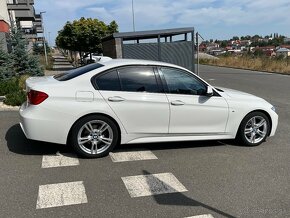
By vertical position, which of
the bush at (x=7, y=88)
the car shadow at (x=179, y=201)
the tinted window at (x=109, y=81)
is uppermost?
the tinted window at (x=109, y=81)

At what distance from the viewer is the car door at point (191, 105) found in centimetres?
540

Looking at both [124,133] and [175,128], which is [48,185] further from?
[175,128]

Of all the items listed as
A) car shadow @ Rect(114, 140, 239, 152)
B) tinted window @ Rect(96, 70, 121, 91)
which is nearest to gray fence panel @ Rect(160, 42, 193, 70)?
car shadow @ Rect(114, 140, 239, 152)

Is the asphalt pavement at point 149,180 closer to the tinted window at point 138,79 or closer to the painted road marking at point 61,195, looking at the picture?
the painted road marking at point 61,195

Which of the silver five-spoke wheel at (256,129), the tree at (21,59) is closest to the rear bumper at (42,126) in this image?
the silver five-spoke wheel at (256,129)

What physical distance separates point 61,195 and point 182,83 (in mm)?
2636

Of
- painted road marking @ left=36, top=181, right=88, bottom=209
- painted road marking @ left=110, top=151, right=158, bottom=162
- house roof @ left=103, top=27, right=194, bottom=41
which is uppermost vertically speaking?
house roof @ left=103, top=27, right=194, bottom=41

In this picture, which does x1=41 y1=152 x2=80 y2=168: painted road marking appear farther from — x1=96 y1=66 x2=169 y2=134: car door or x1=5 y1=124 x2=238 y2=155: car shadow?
x1=96 y1=66 x2=169 y2=134: car door

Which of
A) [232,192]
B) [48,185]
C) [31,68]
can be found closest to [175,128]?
[232,192]

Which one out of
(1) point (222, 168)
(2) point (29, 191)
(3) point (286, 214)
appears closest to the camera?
(3) point (286, 214)

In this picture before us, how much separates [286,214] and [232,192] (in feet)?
2.23

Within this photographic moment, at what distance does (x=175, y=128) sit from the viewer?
5473mm

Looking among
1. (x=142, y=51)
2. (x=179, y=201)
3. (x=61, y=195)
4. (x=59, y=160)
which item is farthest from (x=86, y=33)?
(x=179, y=201)

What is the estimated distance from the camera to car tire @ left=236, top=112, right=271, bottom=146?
19.3 feet
